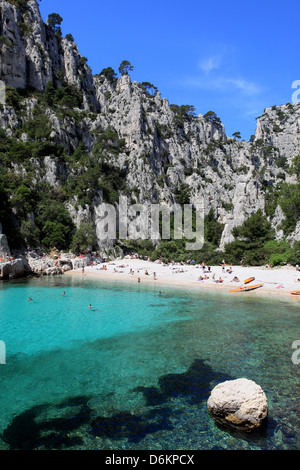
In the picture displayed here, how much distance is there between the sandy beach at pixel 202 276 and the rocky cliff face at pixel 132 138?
11425mm

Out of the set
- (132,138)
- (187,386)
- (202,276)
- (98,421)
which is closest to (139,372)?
(187,386)

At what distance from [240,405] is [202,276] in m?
24.2

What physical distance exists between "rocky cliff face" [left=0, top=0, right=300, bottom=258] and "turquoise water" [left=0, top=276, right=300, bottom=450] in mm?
27844

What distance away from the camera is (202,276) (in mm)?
29828

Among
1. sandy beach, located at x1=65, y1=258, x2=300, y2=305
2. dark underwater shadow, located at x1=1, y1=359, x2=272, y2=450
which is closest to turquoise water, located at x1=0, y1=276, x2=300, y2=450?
dark underwater shadow, located at x1=1, y1=359, x2=272, y2=450

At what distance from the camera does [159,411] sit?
6770 millimetres

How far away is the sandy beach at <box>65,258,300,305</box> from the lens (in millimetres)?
24145

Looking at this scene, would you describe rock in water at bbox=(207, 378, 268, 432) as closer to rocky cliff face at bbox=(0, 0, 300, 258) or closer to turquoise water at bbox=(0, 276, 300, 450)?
turquoise water at bbox=(0, 276, 300, 450)

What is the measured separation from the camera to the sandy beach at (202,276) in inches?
951

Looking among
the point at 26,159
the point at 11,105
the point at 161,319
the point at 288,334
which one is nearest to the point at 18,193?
the point at 26,159

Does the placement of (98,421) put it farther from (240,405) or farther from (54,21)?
(54,21)

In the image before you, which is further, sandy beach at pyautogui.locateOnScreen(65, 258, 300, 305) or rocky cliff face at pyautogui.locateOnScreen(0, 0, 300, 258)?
rocky cliff face at pyautogui.locateOnScreen(0, 0, 300, 258)

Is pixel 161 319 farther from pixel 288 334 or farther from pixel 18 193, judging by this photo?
pixel 18 193
